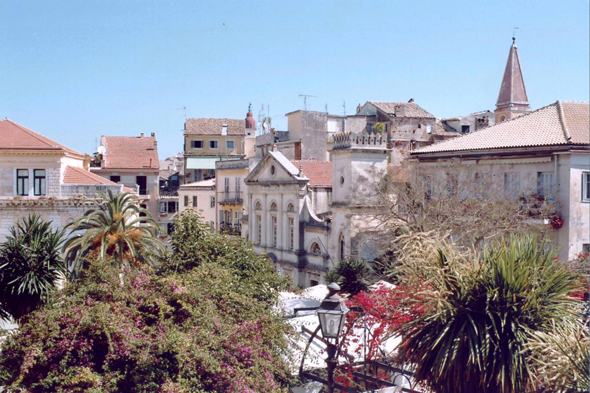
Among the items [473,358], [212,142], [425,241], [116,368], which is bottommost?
[116,368]

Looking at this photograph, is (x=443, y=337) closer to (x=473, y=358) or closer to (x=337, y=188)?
(x=473, y=358)

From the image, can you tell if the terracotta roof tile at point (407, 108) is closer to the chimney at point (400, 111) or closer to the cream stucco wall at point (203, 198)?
the chimney at point (400, 111)

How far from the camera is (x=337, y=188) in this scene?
35656 mm

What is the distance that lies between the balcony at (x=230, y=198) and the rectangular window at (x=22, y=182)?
2099 centimetres

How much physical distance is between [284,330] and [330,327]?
5.01 metres

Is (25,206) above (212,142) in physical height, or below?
below

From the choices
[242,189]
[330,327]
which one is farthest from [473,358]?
[242,189]

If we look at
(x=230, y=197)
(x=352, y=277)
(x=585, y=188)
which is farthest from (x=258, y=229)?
(x=585, y=188)

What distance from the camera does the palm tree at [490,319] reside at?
10.2m

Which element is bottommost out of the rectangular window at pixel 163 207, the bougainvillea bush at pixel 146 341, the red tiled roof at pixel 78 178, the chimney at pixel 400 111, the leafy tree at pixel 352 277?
the leafy tree at pixel 352 277

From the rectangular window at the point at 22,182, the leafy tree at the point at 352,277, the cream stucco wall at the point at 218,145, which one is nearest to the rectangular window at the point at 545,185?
the leafy tree at the point at 352,277

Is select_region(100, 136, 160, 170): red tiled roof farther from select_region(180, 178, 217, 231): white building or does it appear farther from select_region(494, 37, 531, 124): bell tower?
select_region(494, 37, 531, 124): bell tower

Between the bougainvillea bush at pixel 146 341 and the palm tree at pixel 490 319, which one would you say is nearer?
the palm tree at pixel 490 319

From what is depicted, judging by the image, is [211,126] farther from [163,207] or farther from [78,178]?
[78,178]
